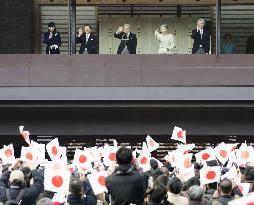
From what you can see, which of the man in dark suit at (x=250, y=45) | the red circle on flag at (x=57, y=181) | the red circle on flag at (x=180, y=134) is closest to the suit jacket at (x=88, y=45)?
the man in dark suit at (x=250, y=45)

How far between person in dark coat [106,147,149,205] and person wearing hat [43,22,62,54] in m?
14.9

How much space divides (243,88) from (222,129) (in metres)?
1.33

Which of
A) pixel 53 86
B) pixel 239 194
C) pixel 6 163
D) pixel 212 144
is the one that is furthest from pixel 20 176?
pixel 212 144

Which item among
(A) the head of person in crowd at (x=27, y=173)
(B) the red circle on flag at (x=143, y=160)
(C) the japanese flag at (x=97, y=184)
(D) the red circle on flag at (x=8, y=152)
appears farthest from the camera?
(D) the red circle on flag at (x=8, y=152)

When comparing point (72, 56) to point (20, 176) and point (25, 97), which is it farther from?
point (20, 176)

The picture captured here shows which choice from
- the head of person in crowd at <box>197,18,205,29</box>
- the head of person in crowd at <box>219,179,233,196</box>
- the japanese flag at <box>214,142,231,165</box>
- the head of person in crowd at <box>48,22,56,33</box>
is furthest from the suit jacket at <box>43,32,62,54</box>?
the head of person in crowd at <box>219,179,233,196</box>

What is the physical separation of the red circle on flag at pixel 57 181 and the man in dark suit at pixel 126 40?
43.6 feet

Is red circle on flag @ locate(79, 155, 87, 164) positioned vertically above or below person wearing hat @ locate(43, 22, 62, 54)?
below

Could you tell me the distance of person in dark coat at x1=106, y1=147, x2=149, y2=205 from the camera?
33.2 ft

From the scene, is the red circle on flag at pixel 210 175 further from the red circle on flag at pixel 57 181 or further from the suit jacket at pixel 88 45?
the suit jacket at pixel 88 45

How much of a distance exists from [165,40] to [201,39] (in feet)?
3.24

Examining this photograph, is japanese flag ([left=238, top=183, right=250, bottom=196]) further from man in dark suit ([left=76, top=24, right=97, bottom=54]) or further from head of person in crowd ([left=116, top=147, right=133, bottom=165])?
man in dark suit ([left=76, top=24, right=97, bottom=54])

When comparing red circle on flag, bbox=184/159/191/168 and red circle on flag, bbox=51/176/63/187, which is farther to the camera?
red circle on flag, bbox=184/159/191/168

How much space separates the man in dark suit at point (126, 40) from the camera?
2434 centimetres
